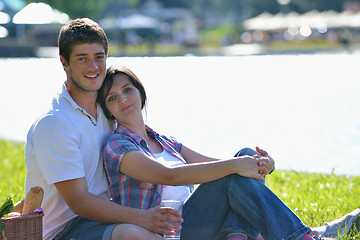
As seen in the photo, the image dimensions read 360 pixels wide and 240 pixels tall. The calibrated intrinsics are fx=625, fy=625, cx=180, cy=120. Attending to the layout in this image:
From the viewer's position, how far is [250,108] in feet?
49.2

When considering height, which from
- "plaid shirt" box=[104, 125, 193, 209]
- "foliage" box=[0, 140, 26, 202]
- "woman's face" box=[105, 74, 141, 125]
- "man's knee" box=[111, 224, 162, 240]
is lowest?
"foliage" box=[0, 140, 26, 202]

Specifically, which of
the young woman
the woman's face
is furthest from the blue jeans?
the woman's face

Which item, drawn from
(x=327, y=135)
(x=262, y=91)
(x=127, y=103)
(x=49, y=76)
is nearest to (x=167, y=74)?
(x=49, y=76)

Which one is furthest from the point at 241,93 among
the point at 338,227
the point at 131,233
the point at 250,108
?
the point at 131,233

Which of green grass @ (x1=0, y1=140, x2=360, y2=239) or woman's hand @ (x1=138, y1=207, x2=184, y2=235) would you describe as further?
green grass @ (x1=0, y1=140, x2=360, y2=239)

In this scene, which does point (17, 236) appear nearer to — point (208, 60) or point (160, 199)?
point (160, 199)

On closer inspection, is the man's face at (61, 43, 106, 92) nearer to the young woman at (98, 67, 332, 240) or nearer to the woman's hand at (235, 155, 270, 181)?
the young woman at (98, 67, 332, 240)

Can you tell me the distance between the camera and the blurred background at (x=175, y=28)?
4003 centimetres

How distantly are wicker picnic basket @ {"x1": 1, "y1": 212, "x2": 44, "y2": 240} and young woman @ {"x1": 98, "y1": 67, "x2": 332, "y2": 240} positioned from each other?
0.54 metres

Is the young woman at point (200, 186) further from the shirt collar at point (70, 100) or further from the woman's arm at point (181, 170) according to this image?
the shirt collar at point (70, 100)

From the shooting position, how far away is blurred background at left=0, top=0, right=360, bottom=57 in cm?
4003

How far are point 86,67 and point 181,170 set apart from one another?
777 mm

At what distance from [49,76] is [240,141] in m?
16.0

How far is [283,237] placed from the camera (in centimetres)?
334
